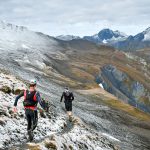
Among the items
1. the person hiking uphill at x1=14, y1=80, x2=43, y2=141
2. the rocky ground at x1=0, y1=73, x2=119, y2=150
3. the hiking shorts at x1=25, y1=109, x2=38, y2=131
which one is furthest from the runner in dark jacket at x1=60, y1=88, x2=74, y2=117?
the person hiking uphill at x1=14, y1=80, x2=43, y2=141

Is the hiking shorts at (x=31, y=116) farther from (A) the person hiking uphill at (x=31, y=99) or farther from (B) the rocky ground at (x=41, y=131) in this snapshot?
(B) the rocky ground at (x=41, y=131)

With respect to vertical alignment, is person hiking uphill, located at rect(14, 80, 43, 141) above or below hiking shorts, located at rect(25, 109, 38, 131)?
above

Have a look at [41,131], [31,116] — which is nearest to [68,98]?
[41,131]

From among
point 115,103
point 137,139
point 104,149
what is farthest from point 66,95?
point 115,103

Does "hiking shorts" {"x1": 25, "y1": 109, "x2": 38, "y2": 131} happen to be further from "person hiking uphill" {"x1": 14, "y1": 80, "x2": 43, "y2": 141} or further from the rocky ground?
the rocky ground

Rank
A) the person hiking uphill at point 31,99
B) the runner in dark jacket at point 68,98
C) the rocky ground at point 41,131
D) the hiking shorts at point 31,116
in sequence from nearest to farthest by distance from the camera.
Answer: the person hiking uphill at point 31,99, the hiking shorts at point 31,116, the rocky ground at point 41,131, the runner in dark jacket at point 68,98

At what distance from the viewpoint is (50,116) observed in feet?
118

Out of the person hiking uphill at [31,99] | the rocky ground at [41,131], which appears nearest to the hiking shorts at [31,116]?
the person hiking uphill at [31,99]

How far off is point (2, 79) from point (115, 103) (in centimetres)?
8634

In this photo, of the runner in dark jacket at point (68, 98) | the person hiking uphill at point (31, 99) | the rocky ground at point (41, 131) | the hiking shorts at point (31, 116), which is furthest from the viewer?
the runner in dark jacket at point (68, 98)

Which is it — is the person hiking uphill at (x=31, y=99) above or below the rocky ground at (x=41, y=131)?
above

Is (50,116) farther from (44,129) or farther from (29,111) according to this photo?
(29,111)

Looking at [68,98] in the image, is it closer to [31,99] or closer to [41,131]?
[41,131]

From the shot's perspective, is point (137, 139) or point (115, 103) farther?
point (115, 103)
